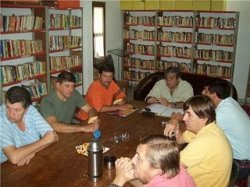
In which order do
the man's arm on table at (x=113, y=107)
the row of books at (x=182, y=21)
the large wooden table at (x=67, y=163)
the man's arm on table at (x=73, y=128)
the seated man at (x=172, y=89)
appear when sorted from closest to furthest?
1. the large wooden table at (x=67, y=163)
2. the man's arm on table at (x=73, y=128)
3. the man's arm on table at (x=113, y=107)
4. the seated man at (x=172, y=89)
5. the row of books at (x=182, y=21)

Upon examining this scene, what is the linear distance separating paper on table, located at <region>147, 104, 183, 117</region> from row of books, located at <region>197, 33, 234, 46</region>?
4.00 metres

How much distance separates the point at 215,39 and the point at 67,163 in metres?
5.78

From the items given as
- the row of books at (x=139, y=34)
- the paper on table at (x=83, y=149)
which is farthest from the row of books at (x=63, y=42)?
the paper on table at (x=83, y=149)

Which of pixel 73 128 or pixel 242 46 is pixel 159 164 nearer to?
pixel 73 128

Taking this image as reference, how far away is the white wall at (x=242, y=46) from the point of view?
666cm

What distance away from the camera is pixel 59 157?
212 cm

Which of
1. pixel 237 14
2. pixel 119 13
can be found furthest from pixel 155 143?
pixel 119 13

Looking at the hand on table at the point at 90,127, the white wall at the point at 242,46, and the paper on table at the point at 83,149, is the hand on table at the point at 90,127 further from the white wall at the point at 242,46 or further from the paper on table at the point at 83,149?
the white wall at the point at 242,46

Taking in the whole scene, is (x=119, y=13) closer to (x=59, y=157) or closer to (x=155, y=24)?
(x=155, y=24)

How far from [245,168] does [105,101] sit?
5.81 feet

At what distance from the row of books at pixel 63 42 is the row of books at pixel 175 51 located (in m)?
2.33

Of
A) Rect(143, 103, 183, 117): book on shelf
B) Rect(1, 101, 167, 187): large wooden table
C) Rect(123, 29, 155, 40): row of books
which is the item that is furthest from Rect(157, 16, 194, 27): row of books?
Rect(1, 101, 167, 187): large wooden table

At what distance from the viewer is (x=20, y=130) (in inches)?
92.5

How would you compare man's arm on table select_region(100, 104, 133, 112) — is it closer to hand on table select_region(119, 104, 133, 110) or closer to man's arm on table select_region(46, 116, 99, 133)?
hand on table select_region(119, 104, 133, 110)
